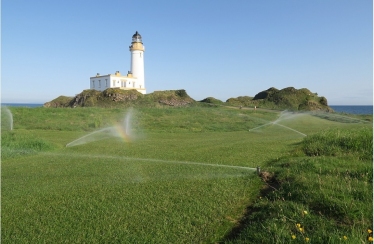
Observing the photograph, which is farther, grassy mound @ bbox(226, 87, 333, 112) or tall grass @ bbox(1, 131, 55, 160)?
grassy mound @ bbox(226, 87, 333, 112)

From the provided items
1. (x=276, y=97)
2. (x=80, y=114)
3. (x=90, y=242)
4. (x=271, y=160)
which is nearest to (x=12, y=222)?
(x=90, y=242)

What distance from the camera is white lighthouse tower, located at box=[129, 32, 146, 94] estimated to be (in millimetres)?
69500

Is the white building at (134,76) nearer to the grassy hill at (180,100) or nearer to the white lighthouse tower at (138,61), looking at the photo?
the white lighthouse tower at (138,61)

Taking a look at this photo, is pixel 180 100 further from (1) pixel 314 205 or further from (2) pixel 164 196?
(1) pixel 314 205

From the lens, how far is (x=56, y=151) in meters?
13.1

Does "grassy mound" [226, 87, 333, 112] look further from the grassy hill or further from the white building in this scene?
the white building

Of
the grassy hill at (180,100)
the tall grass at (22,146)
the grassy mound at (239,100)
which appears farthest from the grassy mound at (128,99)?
the tall grass at (22,146)

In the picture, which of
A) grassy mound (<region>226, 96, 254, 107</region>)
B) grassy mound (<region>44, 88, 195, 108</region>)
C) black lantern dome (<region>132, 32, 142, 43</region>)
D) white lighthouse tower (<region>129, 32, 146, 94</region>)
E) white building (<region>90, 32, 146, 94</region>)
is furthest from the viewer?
black lantern dome (<region>132, 32, 142, 43</region>)

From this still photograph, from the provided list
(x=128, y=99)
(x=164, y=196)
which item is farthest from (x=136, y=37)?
(x=164, y=196)

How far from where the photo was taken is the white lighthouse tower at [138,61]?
69.5 metres

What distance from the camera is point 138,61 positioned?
6956 cm

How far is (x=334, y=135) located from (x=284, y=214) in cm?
746

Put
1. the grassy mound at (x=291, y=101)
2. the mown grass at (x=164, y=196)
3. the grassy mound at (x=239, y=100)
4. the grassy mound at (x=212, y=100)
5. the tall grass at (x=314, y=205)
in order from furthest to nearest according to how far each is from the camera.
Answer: the grassy mound at (x=212, y=100) → the grassy mound at (x=239, y=100) → the grassy mound at (x=291, y=101) → the mown grass at (x=164, y=196) → the tall grass at (x=314, y=205)

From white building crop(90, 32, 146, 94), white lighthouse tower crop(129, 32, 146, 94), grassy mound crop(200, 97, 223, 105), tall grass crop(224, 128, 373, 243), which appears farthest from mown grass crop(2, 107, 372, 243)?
white lighthouse tower crop(129, 32, 146, 94)
